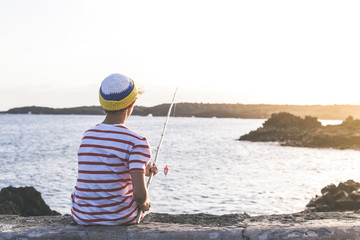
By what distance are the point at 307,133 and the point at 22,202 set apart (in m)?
36.1

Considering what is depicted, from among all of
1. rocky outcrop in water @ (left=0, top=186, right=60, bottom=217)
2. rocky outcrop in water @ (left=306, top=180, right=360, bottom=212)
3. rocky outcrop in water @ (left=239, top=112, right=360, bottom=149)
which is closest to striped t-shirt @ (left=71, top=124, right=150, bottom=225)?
rocky outcrop in water @ (left=0, top=186, right=60, bottom=217)

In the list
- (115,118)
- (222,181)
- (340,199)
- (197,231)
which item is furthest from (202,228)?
(222,181)

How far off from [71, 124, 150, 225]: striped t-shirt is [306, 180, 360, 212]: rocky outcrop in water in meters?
6.07

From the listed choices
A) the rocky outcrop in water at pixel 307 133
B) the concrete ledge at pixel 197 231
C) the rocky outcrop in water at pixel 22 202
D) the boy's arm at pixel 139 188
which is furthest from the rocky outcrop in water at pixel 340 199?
the rocky outcrop in water at pixel 307 133

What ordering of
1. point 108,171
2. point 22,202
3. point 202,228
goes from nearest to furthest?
point 108,171
point 202,228
point 22,202

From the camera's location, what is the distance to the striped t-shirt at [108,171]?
2.52 metres

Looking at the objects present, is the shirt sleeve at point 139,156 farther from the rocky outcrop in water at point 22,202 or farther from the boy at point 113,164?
the rocky outcrop in water at point 22,202

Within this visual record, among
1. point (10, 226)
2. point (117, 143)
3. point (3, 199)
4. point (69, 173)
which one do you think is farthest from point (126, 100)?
point (69, 173)

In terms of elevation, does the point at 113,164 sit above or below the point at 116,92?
below

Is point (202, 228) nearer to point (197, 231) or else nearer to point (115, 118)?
point (197, 231)

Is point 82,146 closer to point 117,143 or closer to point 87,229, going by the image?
point 117,143

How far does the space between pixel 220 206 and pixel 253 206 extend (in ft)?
3.10

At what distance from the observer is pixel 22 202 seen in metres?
8.05

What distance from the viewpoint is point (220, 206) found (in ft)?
38.5
